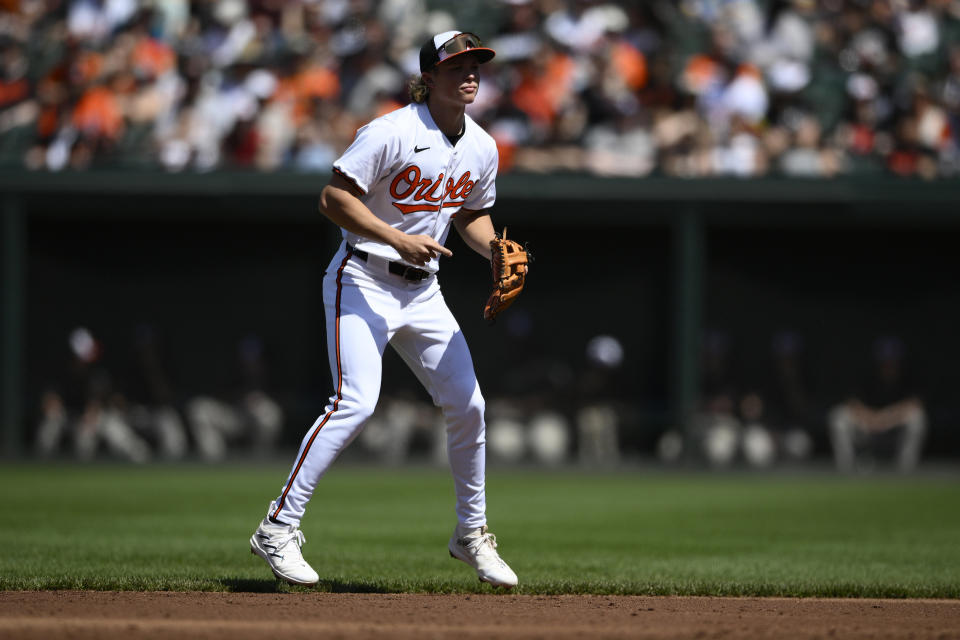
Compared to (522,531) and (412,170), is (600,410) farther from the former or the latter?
(412,170)

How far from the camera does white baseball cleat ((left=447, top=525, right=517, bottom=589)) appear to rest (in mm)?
4359

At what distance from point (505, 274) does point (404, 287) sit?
35 cm

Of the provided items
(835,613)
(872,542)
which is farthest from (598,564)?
Answer: (872,542)

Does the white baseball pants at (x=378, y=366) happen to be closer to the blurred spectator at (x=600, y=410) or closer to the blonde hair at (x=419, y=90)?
the blonde hair at (x=419, y=90)

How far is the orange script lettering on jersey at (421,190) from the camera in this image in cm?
424

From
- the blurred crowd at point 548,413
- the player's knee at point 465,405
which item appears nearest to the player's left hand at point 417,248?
the player's knee at point 465,405

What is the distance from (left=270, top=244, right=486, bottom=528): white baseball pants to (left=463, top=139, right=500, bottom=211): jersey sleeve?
36cm

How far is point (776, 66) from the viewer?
12.6 m

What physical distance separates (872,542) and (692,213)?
6373 mm

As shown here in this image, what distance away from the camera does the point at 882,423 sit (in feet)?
40.4

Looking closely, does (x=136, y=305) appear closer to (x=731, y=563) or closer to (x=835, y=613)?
(x=731, y=563)

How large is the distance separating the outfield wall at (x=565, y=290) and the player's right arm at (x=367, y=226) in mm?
8440

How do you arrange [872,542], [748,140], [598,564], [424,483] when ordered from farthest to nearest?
[748,140] < [424,483] < [872,542] < [598,564]

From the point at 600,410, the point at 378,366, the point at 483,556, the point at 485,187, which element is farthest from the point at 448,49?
the point at 600,410
